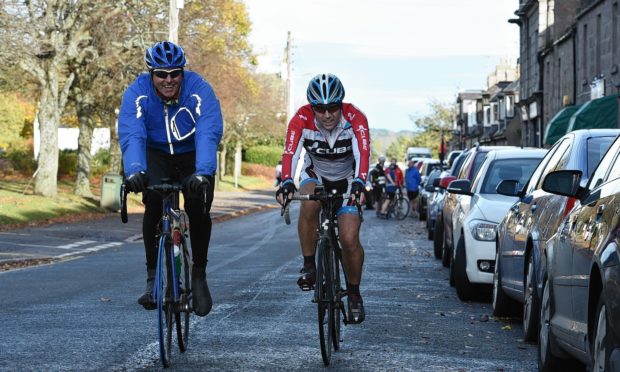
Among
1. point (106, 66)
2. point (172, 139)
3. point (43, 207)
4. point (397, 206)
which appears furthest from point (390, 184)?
point (172, 139)

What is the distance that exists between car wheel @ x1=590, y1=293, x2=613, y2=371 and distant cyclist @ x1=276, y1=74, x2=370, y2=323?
11.0 ft

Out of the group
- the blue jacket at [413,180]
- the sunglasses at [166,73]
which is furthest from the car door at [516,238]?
the blue jacket at [413,180]

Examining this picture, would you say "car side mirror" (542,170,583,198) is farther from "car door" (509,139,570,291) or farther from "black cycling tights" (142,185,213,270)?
"black cycling tights" (142,185,213,270)

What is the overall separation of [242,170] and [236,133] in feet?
88.6

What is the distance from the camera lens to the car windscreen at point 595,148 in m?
9.66

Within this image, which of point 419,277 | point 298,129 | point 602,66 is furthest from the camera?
point 602,66

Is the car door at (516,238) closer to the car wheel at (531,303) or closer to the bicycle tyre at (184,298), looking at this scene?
the car wheel at (531,303)

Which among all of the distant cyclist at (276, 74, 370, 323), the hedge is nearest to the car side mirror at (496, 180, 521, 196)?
the distant cyclist at (276, 74, 370, 323)

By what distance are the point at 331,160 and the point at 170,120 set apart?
1461 mm

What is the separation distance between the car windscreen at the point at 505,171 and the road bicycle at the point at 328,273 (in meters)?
5.13

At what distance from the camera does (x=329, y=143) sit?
9055 mm

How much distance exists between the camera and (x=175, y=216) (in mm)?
8031

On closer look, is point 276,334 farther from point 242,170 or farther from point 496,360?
point 242,170

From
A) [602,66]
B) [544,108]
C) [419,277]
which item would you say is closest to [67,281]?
[419,277]
